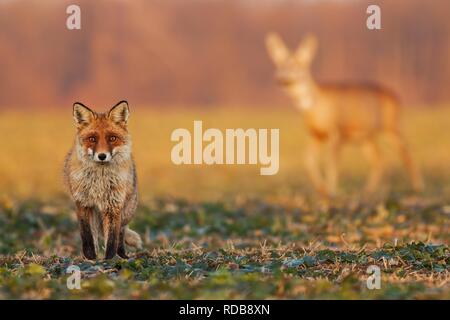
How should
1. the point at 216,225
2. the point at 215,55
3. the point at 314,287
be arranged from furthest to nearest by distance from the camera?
the point at 215,55
the point at 216,225
the point at 314,287

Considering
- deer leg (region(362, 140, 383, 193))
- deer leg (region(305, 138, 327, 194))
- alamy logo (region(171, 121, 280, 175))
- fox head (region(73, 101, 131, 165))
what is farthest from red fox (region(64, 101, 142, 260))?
alamy logo (region(171, 121, 280, 175))

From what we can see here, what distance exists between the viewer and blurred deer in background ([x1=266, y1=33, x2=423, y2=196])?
63.6ft

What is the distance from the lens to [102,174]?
777 cm

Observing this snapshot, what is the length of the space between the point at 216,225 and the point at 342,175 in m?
11.0

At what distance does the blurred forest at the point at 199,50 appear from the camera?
50188 mm

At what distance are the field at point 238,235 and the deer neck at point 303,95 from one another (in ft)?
6.19

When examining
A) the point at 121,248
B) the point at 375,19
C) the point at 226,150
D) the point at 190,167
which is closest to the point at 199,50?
the point at 226,150

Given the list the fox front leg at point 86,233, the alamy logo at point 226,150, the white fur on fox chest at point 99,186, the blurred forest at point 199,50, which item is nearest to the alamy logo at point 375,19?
the white fur on fox chest at point 99,186

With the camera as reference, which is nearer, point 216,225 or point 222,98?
point 216,225

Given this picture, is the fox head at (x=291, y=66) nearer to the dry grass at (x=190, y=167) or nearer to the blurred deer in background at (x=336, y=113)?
the blurred deer in background at (x=336, y=113)

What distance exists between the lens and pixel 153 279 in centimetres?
692

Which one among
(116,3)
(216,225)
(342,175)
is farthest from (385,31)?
(216,225)

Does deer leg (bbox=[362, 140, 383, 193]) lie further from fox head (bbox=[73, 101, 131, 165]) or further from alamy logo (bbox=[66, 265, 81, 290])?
alamy logo (bbox=[66, 265, 81, 290])
